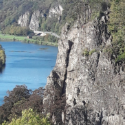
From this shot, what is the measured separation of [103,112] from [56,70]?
12.3ft

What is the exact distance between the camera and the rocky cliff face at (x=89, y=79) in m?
15.5

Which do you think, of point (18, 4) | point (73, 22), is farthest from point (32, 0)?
point (73, 22)

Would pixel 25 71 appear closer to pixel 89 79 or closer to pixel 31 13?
pixel 89 79

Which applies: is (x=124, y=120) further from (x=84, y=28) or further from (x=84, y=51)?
(x=84, y=28)

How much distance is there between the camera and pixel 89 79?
16.5 m

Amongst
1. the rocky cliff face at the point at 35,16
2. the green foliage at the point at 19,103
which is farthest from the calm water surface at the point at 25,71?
the rocky cliff face at the point at 35,16

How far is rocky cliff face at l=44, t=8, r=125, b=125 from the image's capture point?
15.5 meters

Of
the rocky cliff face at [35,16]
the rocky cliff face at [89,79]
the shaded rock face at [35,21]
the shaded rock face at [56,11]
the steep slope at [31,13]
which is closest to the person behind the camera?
the rocky cliff face at [89,79]

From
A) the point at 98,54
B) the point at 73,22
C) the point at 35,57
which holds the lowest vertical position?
the point at 35,57

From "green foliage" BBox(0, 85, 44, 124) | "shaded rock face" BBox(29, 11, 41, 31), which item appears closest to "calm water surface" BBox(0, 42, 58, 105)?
"green foliage" BBox(0, 85, 44, 124)

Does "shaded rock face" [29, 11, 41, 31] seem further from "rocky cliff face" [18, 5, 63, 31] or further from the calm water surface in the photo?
the calm water surface

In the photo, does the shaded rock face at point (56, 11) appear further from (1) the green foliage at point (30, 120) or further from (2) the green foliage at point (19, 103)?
(1) the green foliage at point (30, 120)

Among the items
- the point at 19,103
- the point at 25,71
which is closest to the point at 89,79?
the point at 19,103

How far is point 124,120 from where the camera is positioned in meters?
15.1
